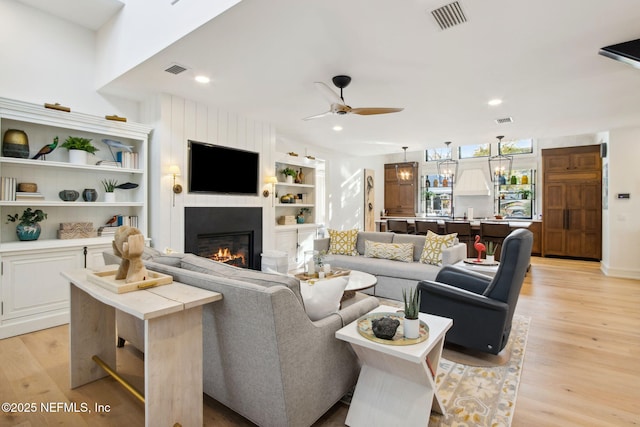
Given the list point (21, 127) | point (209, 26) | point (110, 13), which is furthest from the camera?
point (110, 13)

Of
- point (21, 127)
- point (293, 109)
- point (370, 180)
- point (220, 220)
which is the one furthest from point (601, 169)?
point (21, 127)

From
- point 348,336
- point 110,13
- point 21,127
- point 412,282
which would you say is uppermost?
point 110,13

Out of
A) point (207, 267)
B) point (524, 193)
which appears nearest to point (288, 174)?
point (207, 267)

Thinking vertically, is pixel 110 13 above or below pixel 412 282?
above

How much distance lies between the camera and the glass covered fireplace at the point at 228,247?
4742 mm

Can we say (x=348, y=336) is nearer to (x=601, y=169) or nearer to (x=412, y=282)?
(x=412, y=282)

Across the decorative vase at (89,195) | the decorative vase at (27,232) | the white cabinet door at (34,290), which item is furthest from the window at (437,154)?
the decorative vase at (27,232)

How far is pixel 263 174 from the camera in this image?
545cm

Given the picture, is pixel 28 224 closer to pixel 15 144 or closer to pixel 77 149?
pixel 15 144

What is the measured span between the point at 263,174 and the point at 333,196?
108 inches

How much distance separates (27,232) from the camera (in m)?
3.36

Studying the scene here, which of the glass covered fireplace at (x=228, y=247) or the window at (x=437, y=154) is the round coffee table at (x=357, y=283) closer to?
the glass covered fireplace at (x=228, y=247)

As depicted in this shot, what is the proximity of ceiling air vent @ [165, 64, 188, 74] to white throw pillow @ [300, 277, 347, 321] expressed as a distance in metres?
2.64

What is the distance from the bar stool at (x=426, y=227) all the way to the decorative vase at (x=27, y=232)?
6547 mm
